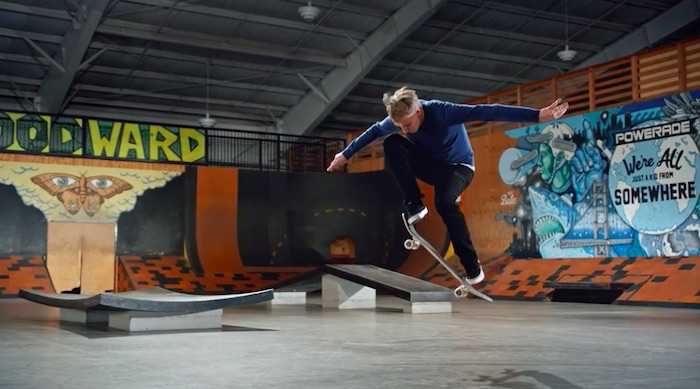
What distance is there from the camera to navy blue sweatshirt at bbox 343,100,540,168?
542 centimetres

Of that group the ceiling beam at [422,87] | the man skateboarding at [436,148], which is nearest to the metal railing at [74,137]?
the ceiling beam at [422,87]

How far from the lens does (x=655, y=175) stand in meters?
16.6

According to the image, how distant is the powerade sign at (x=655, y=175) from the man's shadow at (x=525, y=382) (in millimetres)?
11888

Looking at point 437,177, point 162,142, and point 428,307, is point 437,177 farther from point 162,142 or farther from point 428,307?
point 162,142

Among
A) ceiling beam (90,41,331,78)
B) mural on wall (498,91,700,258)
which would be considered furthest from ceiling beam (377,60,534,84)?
mural on wall (498,91,700,258)

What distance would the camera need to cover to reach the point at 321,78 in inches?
1098

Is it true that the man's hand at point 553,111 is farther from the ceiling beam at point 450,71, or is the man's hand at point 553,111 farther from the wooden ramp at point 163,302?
the ceiling beam at point 450,71

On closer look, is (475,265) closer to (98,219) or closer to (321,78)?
(98,219)

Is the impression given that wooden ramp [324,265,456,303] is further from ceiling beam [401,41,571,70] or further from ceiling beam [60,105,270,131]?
ceiling beam [60,105,270,131]

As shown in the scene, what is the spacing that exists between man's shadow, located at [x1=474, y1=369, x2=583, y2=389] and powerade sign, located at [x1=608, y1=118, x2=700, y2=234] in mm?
11888

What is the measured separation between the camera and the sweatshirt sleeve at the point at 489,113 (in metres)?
5.35

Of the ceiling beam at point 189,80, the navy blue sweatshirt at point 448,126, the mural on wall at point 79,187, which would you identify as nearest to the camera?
the navy blue sweatshirt at point 448,126

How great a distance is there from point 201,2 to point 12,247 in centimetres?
874

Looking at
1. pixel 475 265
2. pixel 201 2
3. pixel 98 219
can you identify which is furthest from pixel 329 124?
pixel 475 265
